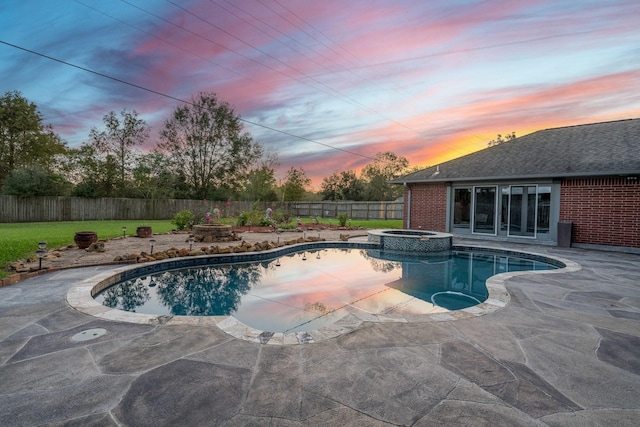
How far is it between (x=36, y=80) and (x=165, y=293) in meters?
10.7

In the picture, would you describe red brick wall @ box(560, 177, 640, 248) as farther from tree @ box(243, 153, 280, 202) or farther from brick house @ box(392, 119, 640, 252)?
tree @ box(243, 153, 280, 202)

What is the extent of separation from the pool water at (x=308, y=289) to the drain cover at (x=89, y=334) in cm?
148

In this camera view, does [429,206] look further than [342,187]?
No

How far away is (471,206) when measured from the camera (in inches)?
515

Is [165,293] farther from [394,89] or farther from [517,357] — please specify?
[394,89]

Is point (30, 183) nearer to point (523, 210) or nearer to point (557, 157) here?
point (523, 210)

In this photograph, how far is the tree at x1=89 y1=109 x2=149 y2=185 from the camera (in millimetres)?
22422

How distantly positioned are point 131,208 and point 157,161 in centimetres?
590

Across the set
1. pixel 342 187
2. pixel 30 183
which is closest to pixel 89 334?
pixel 30 183

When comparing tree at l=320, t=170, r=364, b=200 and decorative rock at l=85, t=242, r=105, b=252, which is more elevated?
tree at l=320, t=170, r=364, b=200

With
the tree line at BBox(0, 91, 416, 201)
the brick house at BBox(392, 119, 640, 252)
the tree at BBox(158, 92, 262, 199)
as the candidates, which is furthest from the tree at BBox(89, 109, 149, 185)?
the brick house at BBox(392, 119, 640, 252)

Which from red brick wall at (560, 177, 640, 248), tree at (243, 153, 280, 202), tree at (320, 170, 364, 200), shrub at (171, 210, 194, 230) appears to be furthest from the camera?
tree at (320, 170, 364, 200)

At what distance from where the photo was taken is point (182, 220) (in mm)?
13203

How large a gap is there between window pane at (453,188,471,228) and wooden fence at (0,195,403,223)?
33.5 feet
